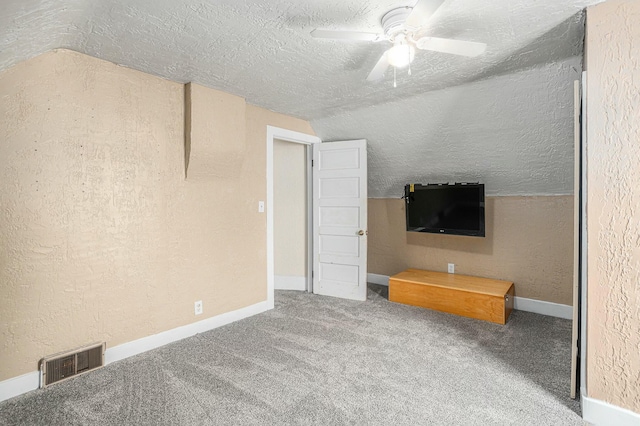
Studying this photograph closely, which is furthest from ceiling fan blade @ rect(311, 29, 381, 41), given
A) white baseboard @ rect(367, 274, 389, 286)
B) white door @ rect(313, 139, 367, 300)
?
white baseboard @ rect(367, 274, 389, 286)

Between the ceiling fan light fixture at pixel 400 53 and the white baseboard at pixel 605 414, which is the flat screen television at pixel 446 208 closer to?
the white baseboard at pixel 605 414

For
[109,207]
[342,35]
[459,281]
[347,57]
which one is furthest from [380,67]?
[459,281]

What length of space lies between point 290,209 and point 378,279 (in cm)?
161

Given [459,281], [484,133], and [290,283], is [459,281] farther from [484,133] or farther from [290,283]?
[290,283]

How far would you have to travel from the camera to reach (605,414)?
6.07 ft

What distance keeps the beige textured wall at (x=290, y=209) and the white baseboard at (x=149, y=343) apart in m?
1.05

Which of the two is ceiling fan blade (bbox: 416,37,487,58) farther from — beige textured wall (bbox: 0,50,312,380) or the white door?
the white door

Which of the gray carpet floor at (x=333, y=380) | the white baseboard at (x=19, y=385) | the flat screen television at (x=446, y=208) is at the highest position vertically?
the flat screen television at (x=446, y=208)

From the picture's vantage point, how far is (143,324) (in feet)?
9.07

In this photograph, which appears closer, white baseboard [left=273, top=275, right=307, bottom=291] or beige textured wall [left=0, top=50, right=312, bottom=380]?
beige textured wall [left=0, top=50, right=312, bottom=380]

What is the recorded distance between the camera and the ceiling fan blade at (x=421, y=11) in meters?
1.45

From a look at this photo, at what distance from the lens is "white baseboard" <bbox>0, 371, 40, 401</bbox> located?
6.89 feet

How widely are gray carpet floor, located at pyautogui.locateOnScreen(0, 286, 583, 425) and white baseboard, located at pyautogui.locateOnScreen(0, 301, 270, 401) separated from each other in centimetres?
6

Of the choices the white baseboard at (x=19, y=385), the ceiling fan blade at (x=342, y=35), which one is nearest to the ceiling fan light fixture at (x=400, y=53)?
the ceiling fan blade at (x=342, y=35)
